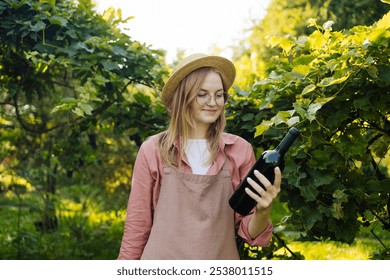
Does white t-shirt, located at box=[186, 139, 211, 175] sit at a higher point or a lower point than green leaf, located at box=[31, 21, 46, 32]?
lower

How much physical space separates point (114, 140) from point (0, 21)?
2801 millimetres

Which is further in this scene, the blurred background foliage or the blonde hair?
the blurred background foliage

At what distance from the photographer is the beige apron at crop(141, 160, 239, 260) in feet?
6.51

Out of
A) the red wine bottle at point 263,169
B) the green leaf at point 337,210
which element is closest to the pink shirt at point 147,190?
the red wine bottle at point 263,169

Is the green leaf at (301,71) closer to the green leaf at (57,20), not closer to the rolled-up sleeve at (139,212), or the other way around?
the rolled-up sleeve at (139,212)

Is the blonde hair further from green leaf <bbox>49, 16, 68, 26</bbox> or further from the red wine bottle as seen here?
green leaf <bbox>49, 16, 68, 26</bbox>

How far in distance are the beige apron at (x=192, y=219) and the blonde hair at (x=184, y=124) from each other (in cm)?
7

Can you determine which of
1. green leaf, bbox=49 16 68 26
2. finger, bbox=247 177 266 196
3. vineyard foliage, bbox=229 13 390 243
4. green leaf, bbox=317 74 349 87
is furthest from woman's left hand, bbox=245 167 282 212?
green leaf, bbox=49 16 68 26

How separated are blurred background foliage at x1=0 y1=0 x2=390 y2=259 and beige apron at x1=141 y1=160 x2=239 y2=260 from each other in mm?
320

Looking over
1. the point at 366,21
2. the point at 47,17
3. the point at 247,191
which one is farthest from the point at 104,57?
the point at 366,21

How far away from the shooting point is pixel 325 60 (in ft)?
7.62

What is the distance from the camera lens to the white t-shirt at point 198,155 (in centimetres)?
210

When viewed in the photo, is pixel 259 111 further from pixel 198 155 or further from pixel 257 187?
pixel 257 187

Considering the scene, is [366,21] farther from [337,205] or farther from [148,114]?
[337,205]
